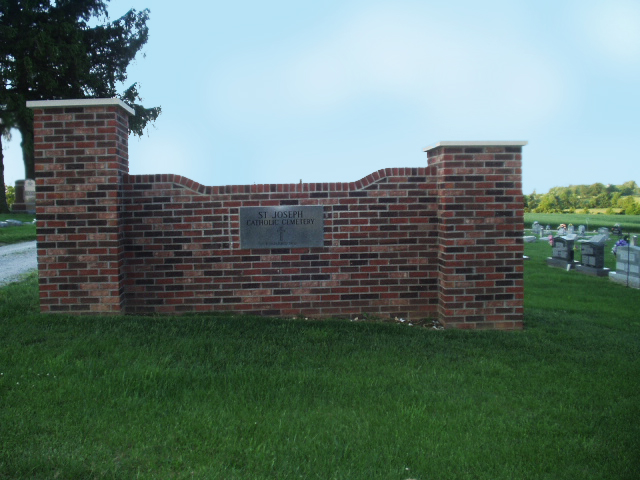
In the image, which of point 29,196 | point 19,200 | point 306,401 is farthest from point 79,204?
point 19,200

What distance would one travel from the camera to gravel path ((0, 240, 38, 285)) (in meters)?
11.2

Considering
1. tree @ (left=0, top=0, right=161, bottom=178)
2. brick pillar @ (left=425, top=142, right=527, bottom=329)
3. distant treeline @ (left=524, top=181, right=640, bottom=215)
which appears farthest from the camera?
distant treeline @ (left=524, top=181, right=640, bottom=215)

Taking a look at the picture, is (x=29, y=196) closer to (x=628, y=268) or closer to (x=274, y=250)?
(x=274, y=250)

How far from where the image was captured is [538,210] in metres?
57.3

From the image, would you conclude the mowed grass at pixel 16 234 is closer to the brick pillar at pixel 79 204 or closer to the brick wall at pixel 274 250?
the brick pillar at pixel 79 204

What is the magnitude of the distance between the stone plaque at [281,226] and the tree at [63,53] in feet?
70.4

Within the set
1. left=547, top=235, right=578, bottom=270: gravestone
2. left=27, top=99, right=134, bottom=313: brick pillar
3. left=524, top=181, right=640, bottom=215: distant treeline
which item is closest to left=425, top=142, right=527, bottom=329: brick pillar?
left=27, top=99, right=134, bottom=313: brick pillar

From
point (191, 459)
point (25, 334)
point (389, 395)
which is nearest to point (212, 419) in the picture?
point (191, 459)

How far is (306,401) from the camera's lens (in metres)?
4.23

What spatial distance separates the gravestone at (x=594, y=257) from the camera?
1476 centimetres

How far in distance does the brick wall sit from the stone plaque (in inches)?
3.4

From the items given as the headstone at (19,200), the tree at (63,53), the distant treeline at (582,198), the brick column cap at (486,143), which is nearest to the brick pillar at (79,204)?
the brick column cap at (486,143)

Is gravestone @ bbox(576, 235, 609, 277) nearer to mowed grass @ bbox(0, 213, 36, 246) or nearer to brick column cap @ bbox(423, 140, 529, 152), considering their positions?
brick column cap @ bbox(423, 140, 529, 152)

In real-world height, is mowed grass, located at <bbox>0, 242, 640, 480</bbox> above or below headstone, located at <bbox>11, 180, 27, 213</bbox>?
below
